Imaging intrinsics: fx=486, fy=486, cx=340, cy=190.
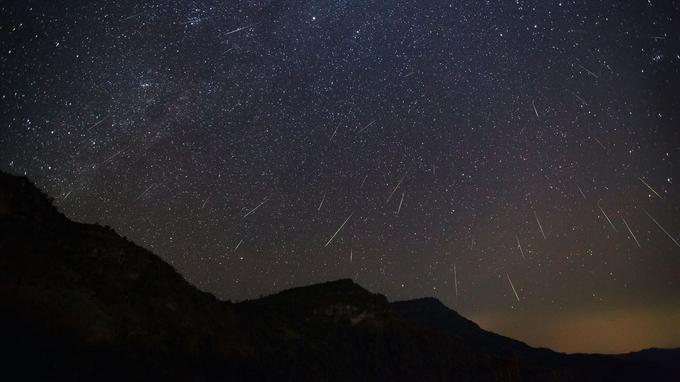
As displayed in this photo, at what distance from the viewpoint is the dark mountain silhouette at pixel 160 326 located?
26859mm

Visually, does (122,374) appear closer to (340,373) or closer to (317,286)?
(340,373)

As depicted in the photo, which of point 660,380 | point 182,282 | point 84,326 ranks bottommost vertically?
point 660,380

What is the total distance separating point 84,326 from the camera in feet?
96.8

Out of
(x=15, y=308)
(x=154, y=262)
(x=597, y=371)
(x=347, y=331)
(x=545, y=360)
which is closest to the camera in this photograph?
(x=15, y=308)

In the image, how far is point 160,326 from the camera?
36.9 meters

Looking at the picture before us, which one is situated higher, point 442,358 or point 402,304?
point 402,304

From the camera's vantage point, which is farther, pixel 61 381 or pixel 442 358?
pixel 442 358

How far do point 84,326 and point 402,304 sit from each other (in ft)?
446

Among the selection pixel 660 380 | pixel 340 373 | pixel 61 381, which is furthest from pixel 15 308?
pixel 660 380

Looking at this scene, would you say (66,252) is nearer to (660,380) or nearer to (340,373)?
(340,373)

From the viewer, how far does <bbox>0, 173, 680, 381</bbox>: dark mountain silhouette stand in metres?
26.9

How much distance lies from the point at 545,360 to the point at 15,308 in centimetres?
12644

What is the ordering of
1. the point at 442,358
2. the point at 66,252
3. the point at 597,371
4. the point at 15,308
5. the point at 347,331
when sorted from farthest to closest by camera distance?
1. the point at 597,371
2. the point at 442,358
3. the point at 347,331
4. the point at 66,252
5. the point at 15,308

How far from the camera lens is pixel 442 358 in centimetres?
6581
